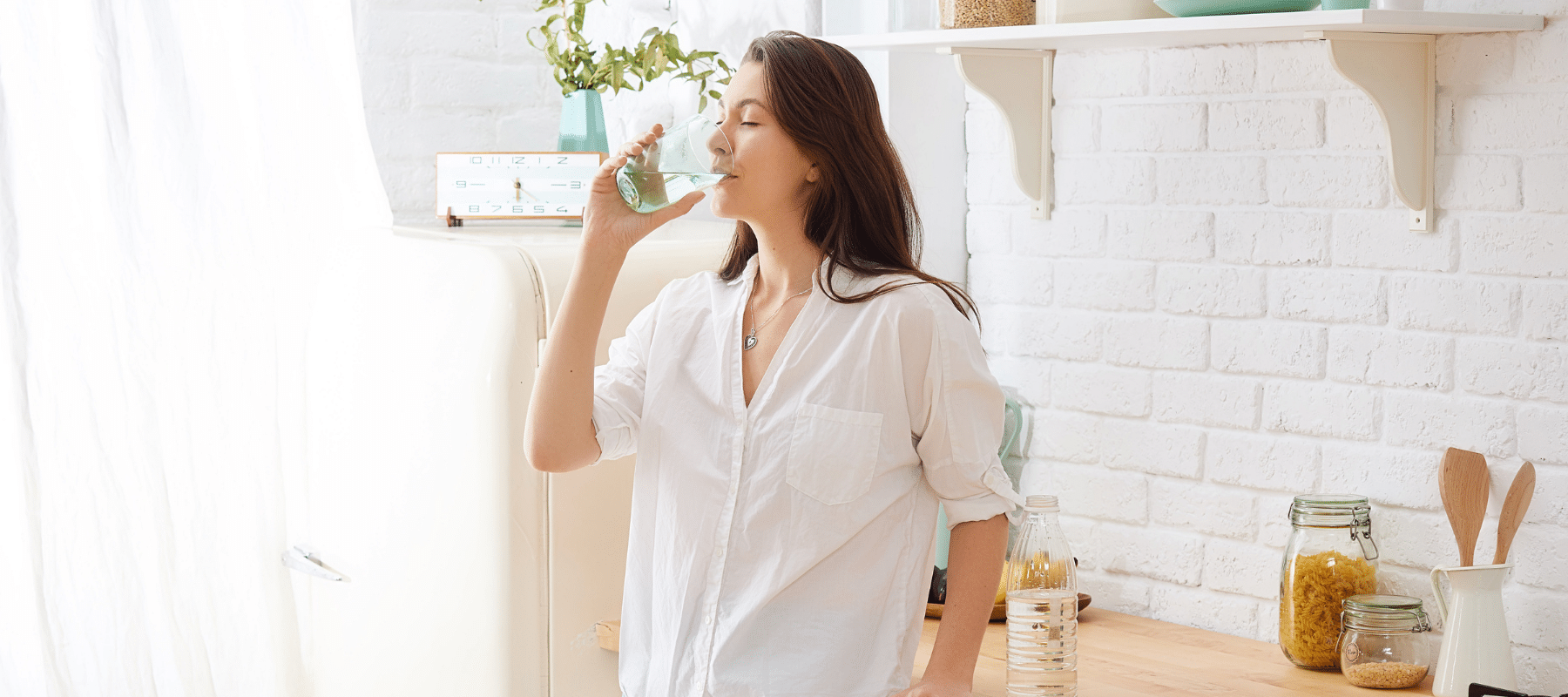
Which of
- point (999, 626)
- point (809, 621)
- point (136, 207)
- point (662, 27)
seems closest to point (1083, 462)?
point (999, 626)

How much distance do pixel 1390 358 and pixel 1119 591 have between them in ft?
1.62

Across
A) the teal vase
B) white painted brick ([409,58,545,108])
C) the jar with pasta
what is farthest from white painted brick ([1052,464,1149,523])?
white painted brick ([409,58,545,108])

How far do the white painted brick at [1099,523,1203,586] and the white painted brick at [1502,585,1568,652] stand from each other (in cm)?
37

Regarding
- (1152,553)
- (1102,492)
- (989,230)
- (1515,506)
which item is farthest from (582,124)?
(1515,506)

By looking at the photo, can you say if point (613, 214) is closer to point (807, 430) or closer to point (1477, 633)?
point (807, 430)

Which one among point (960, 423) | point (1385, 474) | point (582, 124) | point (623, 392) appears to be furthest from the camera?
point (582, 124)

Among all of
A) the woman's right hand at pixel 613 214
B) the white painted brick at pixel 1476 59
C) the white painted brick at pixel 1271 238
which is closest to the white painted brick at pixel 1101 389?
the white painted brick at pixel 1271 238

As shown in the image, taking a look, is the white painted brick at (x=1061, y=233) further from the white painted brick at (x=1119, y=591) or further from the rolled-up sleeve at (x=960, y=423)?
the rolled-up sleeve at (x=960, y=423)

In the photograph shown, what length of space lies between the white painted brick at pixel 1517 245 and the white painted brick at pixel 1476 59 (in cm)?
15

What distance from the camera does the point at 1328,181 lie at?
1.56 metres

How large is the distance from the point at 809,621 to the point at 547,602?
0.51m

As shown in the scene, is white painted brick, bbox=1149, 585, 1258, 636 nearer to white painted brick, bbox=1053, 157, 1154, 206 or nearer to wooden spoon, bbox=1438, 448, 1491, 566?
wooden spoon, bbox=1438, 448, 1491, 566

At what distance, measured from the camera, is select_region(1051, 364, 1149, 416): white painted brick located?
1764 mm

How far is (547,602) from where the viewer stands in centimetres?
161
